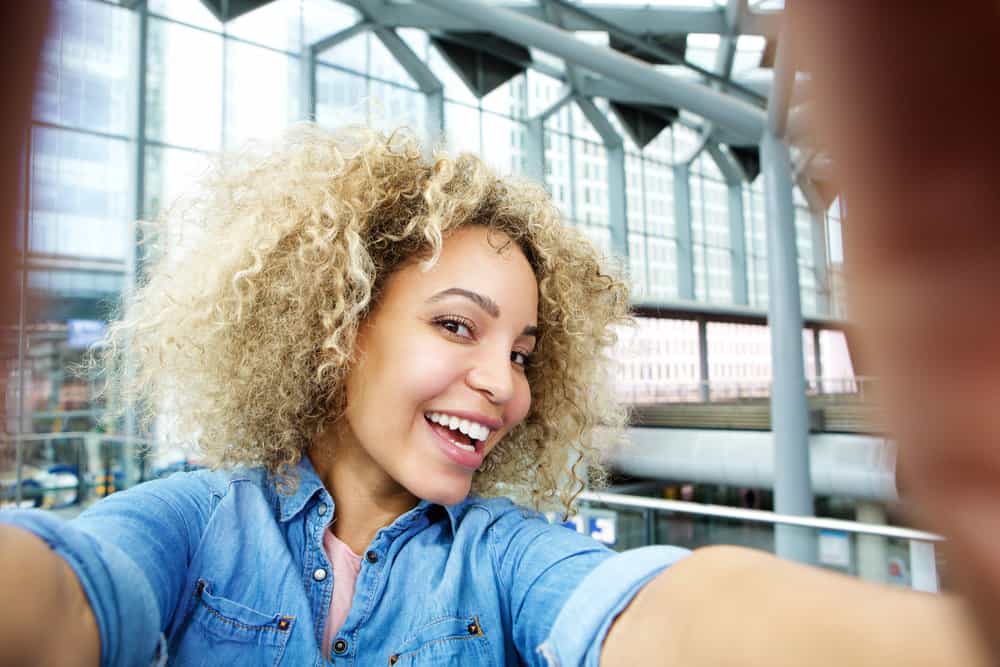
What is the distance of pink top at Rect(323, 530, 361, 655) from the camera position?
115 cm

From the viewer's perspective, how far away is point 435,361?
116cm

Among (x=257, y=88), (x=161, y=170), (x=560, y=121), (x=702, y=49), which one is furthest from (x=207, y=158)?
(x=560, y=121)

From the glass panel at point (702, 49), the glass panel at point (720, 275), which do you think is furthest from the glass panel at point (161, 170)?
the glass panel at point (720, 275)

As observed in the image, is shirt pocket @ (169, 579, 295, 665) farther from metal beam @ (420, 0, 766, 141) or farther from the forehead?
metal beam @ (420, 0, 766, 141)

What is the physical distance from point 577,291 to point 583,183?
1928 cm

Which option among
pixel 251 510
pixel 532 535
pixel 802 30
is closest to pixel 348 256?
pixel 251 510

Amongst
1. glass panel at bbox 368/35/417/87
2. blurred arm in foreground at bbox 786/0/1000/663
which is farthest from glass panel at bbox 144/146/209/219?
blurred arm in foreground at bbox 786/0/1000/663

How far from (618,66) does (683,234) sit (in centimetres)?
1690

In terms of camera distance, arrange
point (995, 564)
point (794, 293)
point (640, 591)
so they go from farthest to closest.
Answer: point (794, 293) → point (640, 591) → point (995, 564)

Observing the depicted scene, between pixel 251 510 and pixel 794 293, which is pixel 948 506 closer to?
pixel 251 510

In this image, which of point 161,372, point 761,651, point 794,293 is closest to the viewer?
point 761,651

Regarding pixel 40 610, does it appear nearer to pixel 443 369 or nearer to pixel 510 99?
pixel 443 369

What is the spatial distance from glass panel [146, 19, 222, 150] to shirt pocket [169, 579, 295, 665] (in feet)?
41.4

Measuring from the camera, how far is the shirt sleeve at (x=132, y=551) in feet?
2.39
